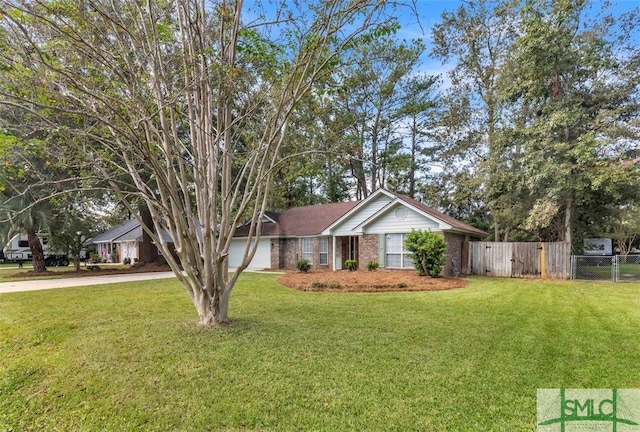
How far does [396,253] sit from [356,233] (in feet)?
7.67

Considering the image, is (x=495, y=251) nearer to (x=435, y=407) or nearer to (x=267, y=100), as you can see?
(x=267, y=100)

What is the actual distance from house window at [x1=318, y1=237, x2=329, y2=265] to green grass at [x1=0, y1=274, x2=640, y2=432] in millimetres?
11270

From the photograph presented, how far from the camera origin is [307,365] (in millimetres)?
4746

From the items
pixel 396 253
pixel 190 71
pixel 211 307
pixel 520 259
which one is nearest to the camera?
pixel 190 71

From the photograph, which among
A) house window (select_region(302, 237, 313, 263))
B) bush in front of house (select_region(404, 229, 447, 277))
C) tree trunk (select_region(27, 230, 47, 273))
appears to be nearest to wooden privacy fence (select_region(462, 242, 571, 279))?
bush in front of house (select_region(404, 229, 447, 277))

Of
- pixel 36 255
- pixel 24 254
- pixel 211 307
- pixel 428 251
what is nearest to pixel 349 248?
pixel 428 251

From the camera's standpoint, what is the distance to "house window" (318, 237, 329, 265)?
2008 centimetres

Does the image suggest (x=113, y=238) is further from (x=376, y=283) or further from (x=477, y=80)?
(x=477, y=80)

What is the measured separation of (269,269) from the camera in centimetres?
2148

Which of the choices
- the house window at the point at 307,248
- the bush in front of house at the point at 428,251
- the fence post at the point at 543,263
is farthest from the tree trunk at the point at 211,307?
the fence post at the point at 543,263

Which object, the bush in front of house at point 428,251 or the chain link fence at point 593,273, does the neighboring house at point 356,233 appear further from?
the chain link fence at point 593,273

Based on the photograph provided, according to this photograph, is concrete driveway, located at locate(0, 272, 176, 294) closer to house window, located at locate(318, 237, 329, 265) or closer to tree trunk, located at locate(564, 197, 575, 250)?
house window, located at locate(318, 237, 329, 265)

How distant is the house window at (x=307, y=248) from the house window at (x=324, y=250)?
629 millimetres

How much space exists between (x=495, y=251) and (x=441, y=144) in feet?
41.5
